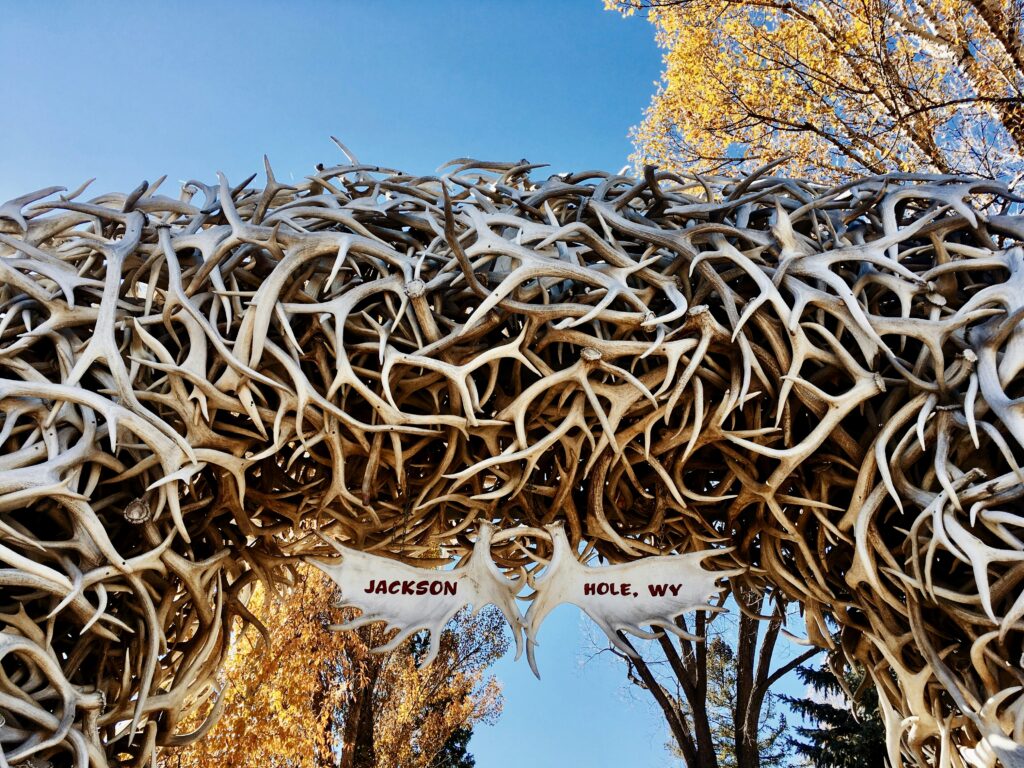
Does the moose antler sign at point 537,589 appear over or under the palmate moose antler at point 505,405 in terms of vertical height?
under

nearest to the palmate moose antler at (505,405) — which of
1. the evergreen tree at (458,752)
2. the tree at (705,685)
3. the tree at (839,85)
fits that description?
the tree at (705,685)

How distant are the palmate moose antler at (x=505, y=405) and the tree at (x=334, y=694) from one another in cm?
481

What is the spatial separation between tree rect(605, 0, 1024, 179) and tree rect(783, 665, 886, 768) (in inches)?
174

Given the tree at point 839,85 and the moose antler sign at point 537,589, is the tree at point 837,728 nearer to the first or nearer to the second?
the tree at point 839,85

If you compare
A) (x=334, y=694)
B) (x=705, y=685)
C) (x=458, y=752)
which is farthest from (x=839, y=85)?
(x=458, y=752)

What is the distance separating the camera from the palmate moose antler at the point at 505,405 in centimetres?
258

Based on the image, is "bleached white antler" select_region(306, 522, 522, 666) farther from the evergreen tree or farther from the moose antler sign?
the evergreen tree

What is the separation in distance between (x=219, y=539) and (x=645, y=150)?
6.93 metres

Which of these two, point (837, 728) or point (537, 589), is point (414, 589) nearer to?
point (537, 589)

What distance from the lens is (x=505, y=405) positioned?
9.28 feet

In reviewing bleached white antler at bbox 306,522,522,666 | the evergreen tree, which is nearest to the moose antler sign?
bleached white antler at bbox 306,522,522,666

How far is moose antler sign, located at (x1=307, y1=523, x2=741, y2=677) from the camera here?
9.04 ft

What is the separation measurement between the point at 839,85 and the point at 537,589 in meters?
5.62

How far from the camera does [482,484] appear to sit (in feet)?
9.87
